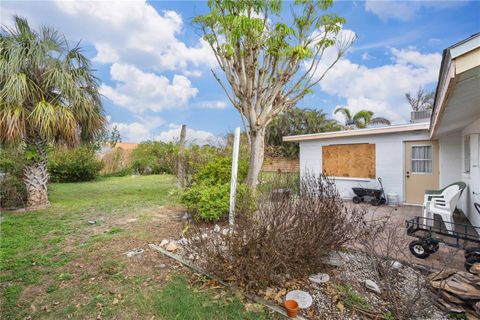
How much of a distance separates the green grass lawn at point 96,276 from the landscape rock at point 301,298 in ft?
1.40

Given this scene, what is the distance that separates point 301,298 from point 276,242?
633 mm

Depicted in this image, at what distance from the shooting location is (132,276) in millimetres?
3195

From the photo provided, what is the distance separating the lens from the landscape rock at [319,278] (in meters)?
2.97

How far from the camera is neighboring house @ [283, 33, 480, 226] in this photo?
18.6ft

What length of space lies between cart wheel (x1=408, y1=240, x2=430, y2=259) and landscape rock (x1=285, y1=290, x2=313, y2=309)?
2.07 metres

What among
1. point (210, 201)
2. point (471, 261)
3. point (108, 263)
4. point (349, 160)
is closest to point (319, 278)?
point (471, 261)

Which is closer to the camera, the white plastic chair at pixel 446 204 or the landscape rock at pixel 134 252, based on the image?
the landscape rock at pixel 134 252

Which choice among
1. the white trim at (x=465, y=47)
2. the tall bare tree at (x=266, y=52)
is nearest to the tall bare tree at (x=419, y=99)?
the tall bare tree at (x=266, y=52)

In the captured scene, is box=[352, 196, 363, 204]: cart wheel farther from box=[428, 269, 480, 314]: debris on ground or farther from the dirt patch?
the dirt patch

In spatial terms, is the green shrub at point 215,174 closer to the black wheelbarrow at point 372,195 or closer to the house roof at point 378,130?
the house roof at point 378,130

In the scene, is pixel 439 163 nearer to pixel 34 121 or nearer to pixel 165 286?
pixel 165 286

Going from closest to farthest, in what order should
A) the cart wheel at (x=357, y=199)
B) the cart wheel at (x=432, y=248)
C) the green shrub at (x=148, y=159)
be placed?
the cart wheel at (x=432, y=248) → the cart wheel at (x=357, y=199) → the green shrub at (x=148, y=159)

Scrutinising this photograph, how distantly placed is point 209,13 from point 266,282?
22.4 feet

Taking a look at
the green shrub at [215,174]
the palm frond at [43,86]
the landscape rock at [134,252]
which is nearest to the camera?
the landscape rock at [134,252]
